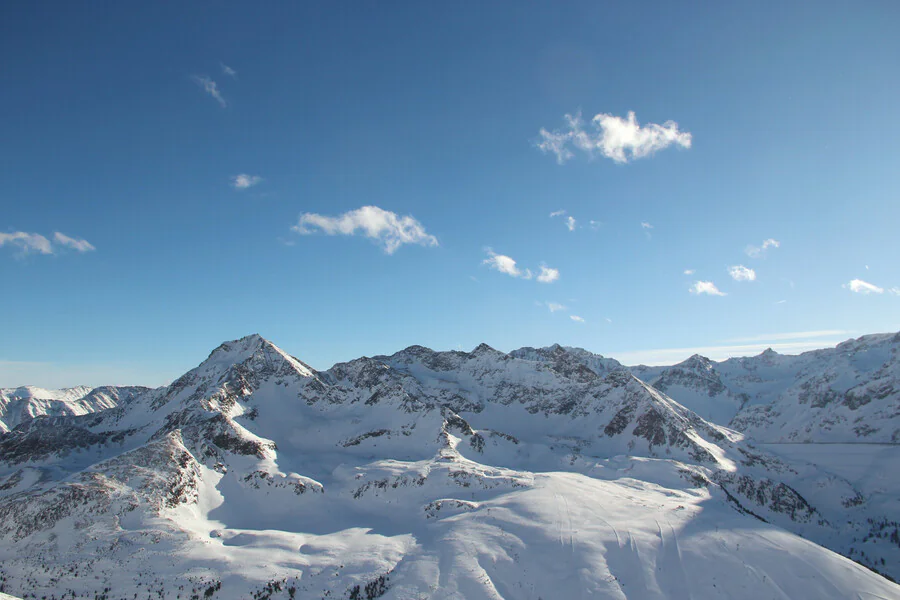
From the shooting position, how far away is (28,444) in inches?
4058

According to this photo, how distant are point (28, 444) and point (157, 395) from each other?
51.6 metres

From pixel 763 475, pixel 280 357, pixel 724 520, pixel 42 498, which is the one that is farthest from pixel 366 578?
pixel 763 475

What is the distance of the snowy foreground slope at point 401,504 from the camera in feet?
165

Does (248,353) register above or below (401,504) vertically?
above

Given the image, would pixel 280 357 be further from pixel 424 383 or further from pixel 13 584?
pixel 13 584

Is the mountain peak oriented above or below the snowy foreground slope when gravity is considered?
above

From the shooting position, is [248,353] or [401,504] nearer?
[401,504]

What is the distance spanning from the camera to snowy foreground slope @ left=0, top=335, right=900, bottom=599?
165ft

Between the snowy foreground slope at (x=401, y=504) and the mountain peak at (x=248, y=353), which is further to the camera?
the mountain peak at (x=248, y=353)

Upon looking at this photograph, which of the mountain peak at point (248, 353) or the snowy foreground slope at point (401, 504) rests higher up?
the mountain peak at point (248, 353)

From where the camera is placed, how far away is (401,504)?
8262cm

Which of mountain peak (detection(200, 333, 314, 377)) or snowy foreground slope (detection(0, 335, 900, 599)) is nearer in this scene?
snowy foreground slope (detection(0, 335, 900, 599))

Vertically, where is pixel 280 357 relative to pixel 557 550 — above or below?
above

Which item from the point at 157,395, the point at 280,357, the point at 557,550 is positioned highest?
the point at 280,357
